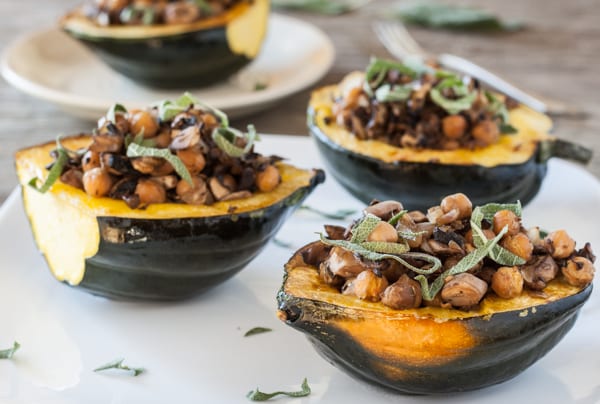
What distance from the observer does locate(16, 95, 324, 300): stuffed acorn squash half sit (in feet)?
8.25

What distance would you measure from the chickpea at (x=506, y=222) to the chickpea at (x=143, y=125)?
1029 mm

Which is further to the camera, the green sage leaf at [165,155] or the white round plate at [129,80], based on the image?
the white round plate at [129,80]

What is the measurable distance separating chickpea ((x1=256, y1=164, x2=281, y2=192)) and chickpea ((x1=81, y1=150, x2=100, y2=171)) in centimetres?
46

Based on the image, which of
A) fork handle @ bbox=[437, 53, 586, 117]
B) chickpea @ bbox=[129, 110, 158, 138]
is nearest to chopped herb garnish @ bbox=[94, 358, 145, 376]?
chickpea @ bbox=[129, 110, 158, 138]

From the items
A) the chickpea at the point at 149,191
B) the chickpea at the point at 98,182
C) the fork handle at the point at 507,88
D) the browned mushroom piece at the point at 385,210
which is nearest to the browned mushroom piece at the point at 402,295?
the browned mushroom piece at the point at 385,210

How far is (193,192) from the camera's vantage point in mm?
2543

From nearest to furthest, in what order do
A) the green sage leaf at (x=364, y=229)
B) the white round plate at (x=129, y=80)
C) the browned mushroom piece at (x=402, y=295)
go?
the browned mushroom piece at (x=402, y=295) < the green sage leaf at (x=364, y=229) < the white round plate at (x=129, y=80)

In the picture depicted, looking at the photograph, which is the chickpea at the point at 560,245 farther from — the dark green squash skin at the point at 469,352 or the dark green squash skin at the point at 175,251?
the dark green squash skin at the point at 175,251

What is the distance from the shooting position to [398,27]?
5.64 metres

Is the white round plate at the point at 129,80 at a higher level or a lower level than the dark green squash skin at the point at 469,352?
lower

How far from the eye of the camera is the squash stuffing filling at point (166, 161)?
2.54 m

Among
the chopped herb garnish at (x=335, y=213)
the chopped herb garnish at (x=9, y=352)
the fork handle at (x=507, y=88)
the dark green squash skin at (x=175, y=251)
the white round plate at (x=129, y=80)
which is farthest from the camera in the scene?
the fork handle at (x=507, y=88)

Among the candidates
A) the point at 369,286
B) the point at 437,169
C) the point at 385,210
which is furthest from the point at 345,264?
the point at 437,169

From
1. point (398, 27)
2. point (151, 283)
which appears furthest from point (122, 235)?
point (398, 27)
